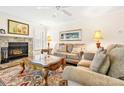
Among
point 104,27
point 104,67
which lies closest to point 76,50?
point 104,27

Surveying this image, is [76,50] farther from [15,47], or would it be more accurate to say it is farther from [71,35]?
[15,47]

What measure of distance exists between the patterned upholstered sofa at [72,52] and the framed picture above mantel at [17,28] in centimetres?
182

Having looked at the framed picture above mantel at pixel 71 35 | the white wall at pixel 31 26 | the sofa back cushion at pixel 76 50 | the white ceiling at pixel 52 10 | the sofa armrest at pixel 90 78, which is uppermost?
the white ceiling at pixel 52 10

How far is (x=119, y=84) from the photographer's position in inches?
32.9

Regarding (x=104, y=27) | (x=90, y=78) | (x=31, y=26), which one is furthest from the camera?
(x=31, y=26)

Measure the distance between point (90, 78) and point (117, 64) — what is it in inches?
25.7

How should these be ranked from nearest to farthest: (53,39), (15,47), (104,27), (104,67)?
(104,67) → (104,27) → (15,47) → (53,39)

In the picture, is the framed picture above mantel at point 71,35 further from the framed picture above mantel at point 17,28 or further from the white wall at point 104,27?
the framed picture above mantel at point 17,28

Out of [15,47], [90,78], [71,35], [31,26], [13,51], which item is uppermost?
[31,26]

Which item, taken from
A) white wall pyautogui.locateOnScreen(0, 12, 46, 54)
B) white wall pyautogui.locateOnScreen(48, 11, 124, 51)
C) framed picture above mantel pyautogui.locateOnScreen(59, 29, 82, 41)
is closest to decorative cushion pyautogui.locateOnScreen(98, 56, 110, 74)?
white wall pyautogui.locateOnScreen(48, 11, 124, 51)

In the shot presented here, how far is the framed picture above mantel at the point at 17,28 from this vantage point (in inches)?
164

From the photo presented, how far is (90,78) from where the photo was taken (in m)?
1.02

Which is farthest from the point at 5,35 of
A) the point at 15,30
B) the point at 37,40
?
the point at 37,40

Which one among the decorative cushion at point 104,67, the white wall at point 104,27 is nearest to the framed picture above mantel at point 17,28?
the white wall at point 104,27
